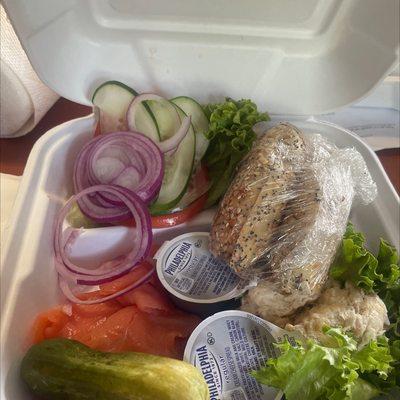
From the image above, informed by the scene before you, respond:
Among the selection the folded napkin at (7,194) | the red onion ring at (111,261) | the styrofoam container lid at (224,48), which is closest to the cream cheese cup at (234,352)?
the red onion ring at (111,261)

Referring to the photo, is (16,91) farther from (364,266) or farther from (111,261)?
(364,266)

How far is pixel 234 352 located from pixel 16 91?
1.28 m

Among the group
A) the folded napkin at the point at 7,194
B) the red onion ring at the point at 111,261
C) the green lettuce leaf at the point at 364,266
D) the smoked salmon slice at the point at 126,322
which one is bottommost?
the folded napkin at the point at 7,194

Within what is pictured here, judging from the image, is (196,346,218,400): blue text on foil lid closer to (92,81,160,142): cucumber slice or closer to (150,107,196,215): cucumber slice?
(150,107,196,215): cucumber slice

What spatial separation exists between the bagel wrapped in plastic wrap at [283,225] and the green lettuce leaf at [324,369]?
14cm

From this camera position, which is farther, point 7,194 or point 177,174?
point 7,194

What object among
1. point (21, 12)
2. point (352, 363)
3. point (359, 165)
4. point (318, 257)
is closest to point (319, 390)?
point (352, 363)

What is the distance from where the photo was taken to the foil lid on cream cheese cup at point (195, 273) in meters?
1.06

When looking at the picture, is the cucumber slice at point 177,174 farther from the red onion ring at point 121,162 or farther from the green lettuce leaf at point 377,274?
the green lettuce leaf at point 377,274

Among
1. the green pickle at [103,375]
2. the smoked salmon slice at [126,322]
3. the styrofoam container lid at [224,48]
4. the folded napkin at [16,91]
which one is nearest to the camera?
the green pickle at [103,375]

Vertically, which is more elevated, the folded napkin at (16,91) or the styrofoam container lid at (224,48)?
the styrofoam container lid at (224,48)

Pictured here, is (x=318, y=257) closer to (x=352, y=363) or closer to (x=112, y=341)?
(x=352, y=363)

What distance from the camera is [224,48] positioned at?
47.8 inches

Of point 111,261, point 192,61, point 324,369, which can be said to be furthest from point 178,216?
point 324,369
